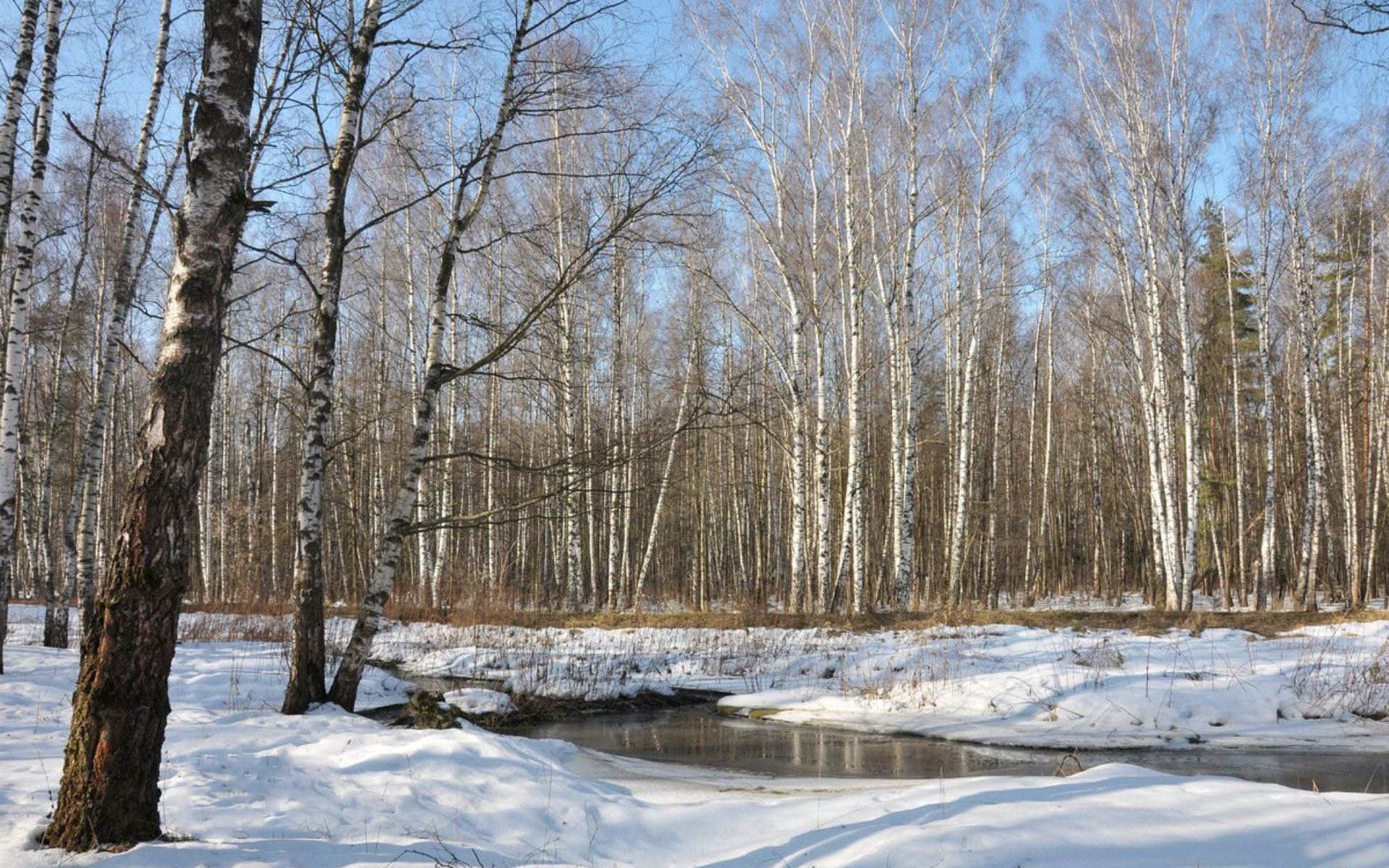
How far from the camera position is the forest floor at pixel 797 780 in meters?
3.55

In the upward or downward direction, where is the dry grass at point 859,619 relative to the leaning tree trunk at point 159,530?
downward

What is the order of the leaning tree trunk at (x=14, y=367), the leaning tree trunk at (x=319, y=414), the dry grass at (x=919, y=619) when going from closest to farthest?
the leaning tree trunk at (x=319, y=414) → the leaning tree trunk at (x=14, y=367) → the dry grass at (x=919, y=619)

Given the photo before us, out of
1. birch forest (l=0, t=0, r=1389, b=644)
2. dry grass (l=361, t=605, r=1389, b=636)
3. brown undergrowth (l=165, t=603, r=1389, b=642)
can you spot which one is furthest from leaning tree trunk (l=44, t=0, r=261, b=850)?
dry grass (l=361, t=605, r=1389, b=636)

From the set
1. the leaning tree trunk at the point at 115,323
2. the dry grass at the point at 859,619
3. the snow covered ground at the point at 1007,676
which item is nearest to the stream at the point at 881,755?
the snow covered ground at the point at 1007,676

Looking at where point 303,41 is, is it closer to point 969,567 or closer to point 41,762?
point 41,762

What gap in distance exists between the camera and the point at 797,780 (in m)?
6.30

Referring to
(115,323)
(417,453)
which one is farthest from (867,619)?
(115,323)

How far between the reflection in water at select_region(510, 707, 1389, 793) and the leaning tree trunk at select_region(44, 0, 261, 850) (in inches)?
175

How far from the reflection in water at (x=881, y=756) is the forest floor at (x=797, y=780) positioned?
471mm

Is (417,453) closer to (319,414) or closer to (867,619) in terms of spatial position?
(319,414)

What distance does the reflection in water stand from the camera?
21.1 feet

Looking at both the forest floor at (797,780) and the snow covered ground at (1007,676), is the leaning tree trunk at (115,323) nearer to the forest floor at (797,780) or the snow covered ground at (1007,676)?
the forest floor at (797,780)

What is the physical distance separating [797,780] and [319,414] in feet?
15.0

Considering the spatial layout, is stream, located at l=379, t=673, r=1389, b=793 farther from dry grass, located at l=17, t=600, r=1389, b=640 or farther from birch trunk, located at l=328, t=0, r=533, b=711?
dry grass, located at l=17, t=600, r=1389, b=640
